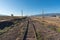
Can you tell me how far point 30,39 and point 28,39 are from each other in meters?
0.19

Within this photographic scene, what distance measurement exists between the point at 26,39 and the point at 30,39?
0.37 meters

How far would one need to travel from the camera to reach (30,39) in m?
11.0

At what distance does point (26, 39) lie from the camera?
36.1 feet

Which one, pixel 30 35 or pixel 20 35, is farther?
pixel 30 35

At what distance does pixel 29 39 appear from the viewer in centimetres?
1100

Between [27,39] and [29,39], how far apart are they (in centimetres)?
19

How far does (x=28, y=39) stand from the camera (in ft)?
36.1

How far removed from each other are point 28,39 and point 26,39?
19cm

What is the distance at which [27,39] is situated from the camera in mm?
11016

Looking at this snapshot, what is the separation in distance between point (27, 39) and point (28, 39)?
3.7 inches

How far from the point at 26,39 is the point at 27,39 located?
0.09 meters
